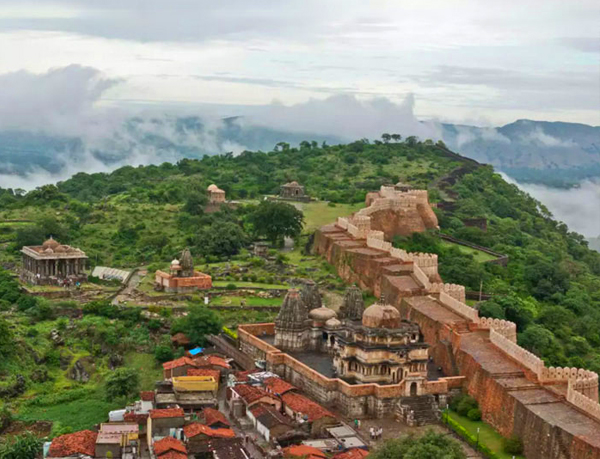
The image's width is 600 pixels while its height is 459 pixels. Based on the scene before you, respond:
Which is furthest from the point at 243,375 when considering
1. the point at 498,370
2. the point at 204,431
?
the point at 498,370

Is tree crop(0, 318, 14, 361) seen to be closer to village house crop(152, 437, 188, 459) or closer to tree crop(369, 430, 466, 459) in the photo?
village house crop(152, 437, 188, 459)

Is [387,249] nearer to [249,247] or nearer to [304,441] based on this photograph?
[249,247]

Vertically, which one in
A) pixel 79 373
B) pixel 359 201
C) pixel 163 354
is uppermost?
pixel 359 201

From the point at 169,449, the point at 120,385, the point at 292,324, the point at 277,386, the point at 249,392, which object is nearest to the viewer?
the point at 169,449

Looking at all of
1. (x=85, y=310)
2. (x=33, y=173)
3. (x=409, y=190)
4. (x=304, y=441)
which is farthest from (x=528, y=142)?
(x=304, y=441)

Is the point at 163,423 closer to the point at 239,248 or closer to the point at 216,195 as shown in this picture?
the point at 239,248

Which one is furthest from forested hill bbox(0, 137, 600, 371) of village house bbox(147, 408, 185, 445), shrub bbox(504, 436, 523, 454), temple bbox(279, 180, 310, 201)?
village house bbox(147, 408, 185, 445)

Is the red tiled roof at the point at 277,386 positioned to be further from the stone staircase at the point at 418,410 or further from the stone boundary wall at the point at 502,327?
the stone boundary wall at the point at 502,327

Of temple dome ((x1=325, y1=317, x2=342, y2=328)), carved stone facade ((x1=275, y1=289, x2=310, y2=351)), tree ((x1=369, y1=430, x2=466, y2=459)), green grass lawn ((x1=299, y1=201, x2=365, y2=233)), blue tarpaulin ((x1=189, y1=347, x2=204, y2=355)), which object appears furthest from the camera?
green grass lawn ((x1=299, y1=201, x2=365, y2=233))
